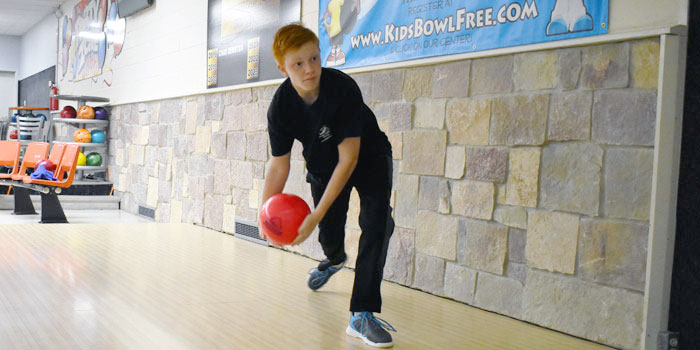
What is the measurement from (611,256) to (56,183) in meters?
6.90

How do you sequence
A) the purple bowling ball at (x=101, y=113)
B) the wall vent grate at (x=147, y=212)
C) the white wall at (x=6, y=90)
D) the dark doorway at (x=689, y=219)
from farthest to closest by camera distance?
1. the white wall at (x=6, y=90)
2. the purple bowling ball at (x=101, y=113)
3. the wall vent grate at (x=147, y=212)
4. the dark doorway at (x=689, y=219)

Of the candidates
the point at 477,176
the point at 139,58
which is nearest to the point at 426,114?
the point at 477,176

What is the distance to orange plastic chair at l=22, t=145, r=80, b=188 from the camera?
7.95 metres

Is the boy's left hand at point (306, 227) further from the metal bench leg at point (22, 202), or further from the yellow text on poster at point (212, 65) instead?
the metal bench leg at point (22, 202)

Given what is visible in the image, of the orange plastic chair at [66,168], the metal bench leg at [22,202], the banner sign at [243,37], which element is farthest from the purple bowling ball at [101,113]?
the banner sign at [243,37]

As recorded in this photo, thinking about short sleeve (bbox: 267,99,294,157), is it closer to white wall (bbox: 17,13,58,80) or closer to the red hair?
the red hair

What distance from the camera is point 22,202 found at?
877cm

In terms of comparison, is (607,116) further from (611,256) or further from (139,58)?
(139,58)

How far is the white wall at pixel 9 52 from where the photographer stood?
1978 cm

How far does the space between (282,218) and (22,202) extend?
7.29m

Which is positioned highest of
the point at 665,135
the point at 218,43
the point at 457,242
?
the point at 218,43

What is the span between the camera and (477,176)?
3809mm

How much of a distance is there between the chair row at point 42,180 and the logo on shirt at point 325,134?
602 cm

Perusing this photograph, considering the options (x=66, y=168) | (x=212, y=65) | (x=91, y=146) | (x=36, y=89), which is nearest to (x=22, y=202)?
(x=66, y=168)
